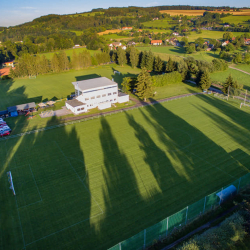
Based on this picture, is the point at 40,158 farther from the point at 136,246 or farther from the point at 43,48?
the point at 43,48

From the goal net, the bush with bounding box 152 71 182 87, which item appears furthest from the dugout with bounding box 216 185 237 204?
the bush with bounding box 152 71 182 87

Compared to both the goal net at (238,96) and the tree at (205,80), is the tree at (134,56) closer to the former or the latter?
the tree at (205,80)

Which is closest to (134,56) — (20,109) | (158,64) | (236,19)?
(158,64)

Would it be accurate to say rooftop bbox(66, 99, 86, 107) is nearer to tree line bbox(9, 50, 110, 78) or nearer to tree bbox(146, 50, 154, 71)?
tree line bbox(9, 50, 110, 78)

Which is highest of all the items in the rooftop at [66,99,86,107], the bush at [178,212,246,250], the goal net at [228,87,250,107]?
the bush at [178,212,246,250]

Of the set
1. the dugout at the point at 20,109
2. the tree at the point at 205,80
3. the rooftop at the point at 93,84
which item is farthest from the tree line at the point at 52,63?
the tree at the point at 205,80

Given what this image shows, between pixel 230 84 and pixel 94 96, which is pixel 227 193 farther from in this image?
pixel 230 84
